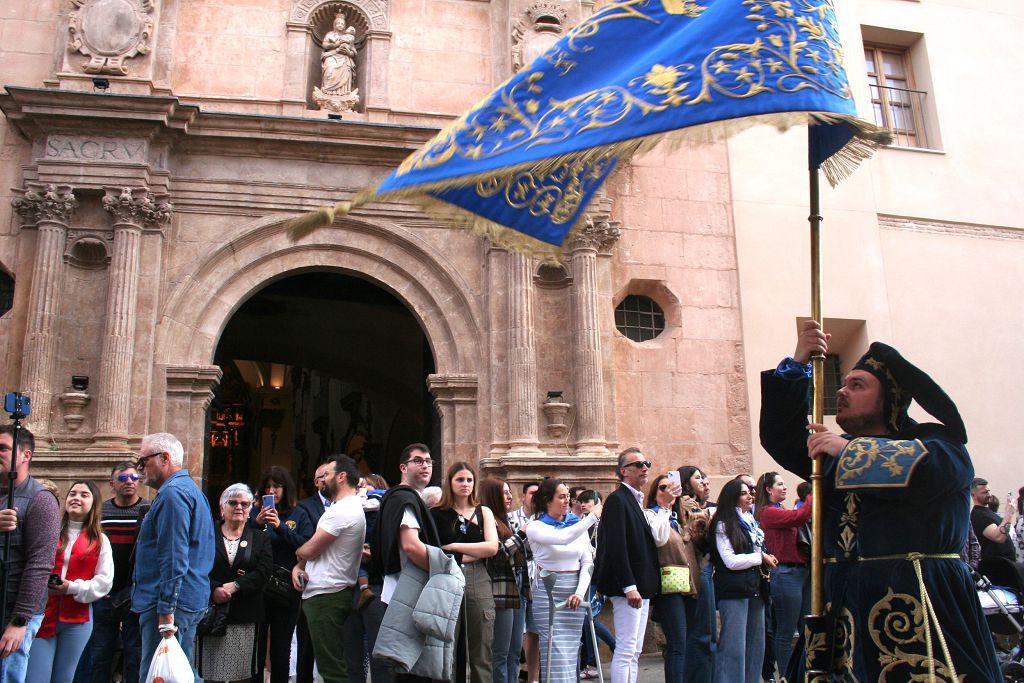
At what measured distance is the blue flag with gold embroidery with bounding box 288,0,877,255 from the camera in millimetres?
3865

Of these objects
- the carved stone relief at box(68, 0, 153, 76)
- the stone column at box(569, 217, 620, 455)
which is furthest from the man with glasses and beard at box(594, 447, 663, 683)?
the carved stone relief at box(68, 0, 153, 76)

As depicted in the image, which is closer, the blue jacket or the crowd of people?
the crowd of people

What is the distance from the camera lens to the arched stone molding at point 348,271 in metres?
11.0

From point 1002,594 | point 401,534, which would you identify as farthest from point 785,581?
point 401,534

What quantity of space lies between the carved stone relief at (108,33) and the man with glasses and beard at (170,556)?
698 centimetres

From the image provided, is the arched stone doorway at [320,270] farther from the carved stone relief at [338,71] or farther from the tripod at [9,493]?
the tripod at [9,493]

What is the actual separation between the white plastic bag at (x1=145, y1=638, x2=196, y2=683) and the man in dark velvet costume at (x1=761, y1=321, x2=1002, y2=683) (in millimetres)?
3551

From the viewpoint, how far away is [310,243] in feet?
37.6

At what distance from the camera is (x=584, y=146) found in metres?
3.98

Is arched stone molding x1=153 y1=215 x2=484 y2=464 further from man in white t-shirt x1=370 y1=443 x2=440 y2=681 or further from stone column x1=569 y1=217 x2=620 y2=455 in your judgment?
man in white t-shirt x1=370 y1=443 x2=440 y2=681

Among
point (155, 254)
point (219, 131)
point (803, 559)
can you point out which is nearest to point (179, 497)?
point (803, 559)

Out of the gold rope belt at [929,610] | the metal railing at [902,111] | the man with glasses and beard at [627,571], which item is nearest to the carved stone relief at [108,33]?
the man with glasses and beard at [627,571]

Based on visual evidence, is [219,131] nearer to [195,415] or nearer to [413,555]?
[195,415]

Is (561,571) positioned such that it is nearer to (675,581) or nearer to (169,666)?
(675,581)
